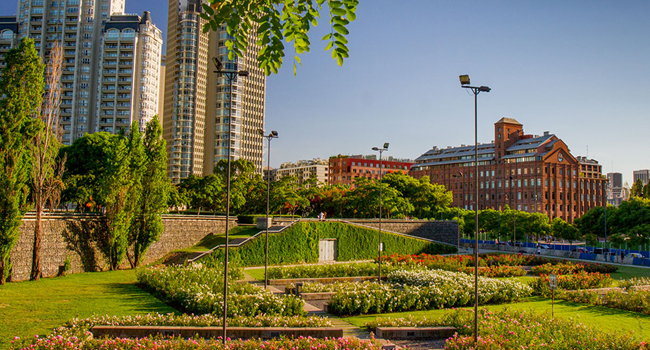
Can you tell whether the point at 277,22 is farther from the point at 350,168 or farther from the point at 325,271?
the point at 350,168

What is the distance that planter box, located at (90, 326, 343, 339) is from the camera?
1531 cm

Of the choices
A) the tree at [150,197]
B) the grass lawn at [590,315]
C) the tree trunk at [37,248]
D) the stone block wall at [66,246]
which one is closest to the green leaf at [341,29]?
the grass lawn at [590,315]

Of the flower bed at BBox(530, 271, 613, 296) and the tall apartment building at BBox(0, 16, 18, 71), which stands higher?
the tall apartment building at BBox(0, 16, 18, 71)

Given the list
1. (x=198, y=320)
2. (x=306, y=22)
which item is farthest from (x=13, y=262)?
(x=306, y=22)

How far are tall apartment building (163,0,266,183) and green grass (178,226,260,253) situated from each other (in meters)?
54.6

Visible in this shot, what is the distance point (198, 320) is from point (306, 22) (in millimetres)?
13335

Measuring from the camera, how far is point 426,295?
2239 centimetres

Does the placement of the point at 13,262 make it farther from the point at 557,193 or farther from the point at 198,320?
the point at 557,193

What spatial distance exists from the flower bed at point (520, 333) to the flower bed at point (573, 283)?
9.78 meters

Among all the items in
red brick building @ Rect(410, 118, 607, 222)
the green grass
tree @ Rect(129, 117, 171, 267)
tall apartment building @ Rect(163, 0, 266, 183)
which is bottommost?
the green grass

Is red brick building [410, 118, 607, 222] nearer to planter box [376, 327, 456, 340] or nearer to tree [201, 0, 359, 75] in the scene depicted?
planter box [376, 327, 456, 340]

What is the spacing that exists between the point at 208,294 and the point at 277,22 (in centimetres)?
1642

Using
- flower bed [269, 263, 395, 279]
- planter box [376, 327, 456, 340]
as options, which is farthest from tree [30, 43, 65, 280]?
planter box [376, 327, 456, 340]

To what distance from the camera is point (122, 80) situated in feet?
328
